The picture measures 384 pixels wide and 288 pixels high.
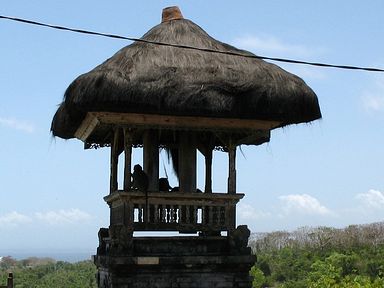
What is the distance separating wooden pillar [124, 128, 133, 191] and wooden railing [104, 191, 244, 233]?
20 cm

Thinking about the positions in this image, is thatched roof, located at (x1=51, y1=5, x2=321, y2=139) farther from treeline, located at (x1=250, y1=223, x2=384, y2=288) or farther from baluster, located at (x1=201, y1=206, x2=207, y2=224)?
treeline, located at (x1=250, y1=223, x2=384, y2=288)

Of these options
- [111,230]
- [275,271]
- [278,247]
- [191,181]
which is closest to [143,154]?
[191,181]

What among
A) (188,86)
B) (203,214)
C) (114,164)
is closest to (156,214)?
(203,214)

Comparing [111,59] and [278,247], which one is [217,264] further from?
[278,247]

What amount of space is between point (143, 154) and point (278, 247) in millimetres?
38761

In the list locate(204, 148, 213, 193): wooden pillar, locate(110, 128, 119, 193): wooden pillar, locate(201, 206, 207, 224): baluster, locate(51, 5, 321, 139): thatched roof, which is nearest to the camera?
locate(51, 5, 321, 139): thatched roof

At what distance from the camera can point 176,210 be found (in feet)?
34.1

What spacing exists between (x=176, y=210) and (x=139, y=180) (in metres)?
0.64

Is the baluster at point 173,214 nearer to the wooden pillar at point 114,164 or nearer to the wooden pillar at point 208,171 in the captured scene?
the wooden pillar at point 114,164

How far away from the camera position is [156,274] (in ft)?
33.5

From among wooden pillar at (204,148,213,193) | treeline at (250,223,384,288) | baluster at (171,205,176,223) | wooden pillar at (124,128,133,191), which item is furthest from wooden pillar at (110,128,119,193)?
treeline at (250,223,384,288)

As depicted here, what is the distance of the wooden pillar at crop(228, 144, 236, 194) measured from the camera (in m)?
10.8

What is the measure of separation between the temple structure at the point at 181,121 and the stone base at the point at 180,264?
1 cm

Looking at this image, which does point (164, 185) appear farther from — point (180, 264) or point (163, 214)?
point (180, 264)
